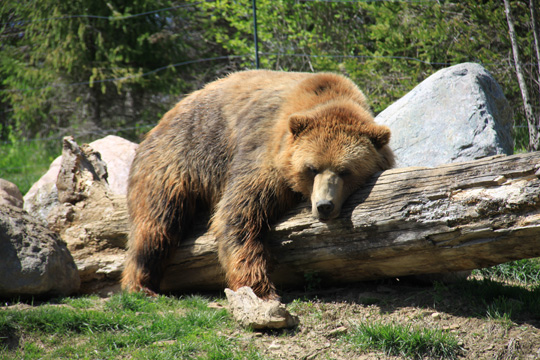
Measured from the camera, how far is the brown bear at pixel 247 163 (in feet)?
14.3

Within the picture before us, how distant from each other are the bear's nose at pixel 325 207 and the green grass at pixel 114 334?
113cm

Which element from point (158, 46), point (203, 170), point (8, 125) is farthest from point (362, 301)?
point (8, 125)

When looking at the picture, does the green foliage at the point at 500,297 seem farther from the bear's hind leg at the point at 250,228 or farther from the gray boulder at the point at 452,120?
the gray boulder at the point at 452,120

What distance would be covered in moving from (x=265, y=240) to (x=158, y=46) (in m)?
8.91

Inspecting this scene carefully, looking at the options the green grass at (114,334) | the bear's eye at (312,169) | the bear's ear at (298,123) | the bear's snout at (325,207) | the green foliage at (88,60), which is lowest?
the green grass at (114,334)

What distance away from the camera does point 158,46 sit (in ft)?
40.5

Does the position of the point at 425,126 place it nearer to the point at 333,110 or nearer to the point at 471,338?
the point at 333,110

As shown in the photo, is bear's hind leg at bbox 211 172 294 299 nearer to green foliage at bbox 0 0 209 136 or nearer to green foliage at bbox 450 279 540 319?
green foliage at bbox 450 279 540 319

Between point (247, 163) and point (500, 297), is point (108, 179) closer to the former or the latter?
point (247, 163)

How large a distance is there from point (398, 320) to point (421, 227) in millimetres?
730

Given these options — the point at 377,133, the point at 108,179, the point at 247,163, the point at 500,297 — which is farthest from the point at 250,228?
the point at 108,179

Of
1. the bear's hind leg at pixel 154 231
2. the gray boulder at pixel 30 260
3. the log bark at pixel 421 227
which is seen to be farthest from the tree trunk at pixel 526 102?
the gray boulder at pixel 30 260

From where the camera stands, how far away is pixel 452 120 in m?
6.07

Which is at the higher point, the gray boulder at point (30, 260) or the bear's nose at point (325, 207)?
the bear's nose at point (325, 207)
